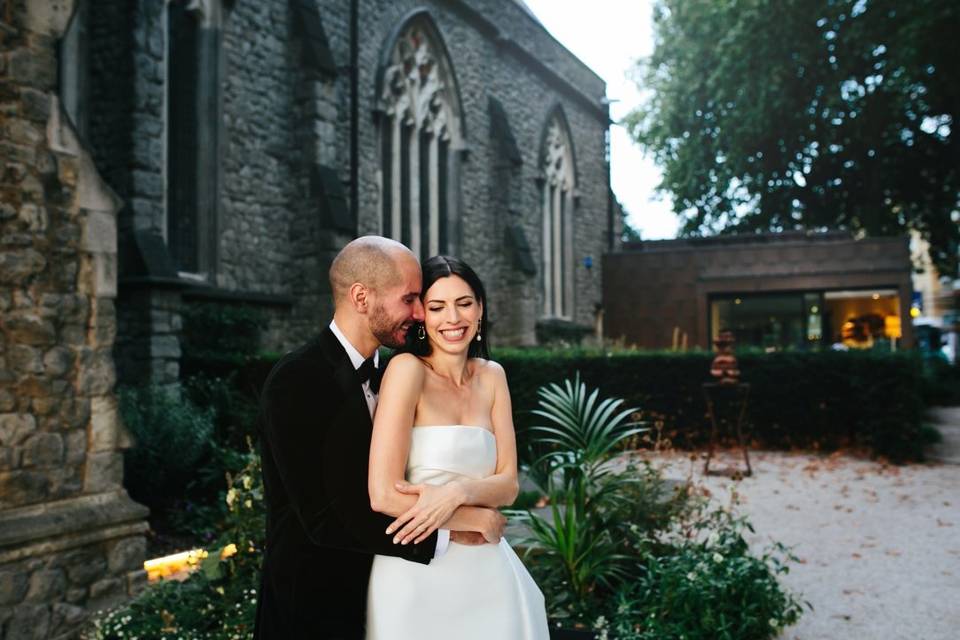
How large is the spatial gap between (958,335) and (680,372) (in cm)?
3026

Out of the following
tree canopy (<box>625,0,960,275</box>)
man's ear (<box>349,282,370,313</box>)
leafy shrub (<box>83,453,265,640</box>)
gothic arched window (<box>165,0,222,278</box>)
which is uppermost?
tree canopy (<box>625,0,960,275</box>)

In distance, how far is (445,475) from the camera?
1974mm

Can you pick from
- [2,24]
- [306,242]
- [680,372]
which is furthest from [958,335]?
[2,24]

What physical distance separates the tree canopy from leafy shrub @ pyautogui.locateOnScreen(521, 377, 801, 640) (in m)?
17.6

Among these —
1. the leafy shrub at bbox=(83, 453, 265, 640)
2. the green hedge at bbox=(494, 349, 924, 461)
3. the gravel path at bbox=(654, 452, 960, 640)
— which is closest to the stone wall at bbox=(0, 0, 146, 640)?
the leafy shrub at bbox=(83, 453, 265, 640)

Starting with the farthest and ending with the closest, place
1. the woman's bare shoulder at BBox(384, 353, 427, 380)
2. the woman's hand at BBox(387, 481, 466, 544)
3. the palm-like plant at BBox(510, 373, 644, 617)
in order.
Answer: the palm-like plant at BBox(510, 373, 644, 617), the woman's bare shoulder at BBox(384, 353, 427, 380), the woman's hand at BBox(387, 481, 466, 544)

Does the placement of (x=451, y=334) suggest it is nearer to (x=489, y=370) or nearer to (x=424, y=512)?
(x=489, y=370)

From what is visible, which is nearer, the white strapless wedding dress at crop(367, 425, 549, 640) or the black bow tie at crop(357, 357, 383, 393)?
the white strapless wedding dress at crop(367, 425, 549, 640)

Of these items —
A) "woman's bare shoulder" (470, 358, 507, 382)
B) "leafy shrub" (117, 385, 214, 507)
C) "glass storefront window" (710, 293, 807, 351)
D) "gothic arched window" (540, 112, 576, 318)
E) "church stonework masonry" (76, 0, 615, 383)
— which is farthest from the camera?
"gothic arched window" (540, 112, 576, 318)

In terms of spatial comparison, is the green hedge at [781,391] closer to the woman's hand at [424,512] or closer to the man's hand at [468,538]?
the man's hand at [468,538]

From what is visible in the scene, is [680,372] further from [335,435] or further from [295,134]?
[335,435]

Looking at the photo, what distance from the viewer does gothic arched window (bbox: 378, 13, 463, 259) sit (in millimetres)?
15258

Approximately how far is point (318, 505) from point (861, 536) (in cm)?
584

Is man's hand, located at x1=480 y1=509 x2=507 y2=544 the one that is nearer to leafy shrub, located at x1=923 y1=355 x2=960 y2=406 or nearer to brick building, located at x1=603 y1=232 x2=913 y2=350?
leafy shrub, located at x1=923 y1=355 x2=960 y2=406
